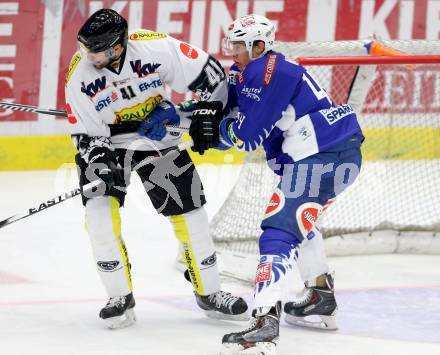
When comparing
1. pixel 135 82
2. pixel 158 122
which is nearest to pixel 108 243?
pixel 158 122

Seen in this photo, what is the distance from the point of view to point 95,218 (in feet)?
12.5

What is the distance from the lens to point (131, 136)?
3965 millimetres

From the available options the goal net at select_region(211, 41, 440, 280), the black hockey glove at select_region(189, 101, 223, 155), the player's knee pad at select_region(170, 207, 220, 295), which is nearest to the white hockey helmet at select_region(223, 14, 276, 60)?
the black hockey glove at select_region(189, 101, 223, 155)

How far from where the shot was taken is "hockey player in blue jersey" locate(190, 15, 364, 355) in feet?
11.4

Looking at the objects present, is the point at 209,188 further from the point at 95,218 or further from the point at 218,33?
the point at 95,218

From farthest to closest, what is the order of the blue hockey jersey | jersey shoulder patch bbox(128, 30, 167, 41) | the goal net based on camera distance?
the goal net
jersey shoulder patch bbox(128, 30, 167, 41)
the blue hockey jersey

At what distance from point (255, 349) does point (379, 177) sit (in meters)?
2.66

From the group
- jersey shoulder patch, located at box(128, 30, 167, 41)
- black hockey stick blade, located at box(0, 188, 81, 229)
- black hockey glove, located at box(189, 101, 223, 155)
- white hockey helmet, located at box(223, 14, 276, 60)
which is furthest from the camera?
black hockey stick blade, located at box(0, 188, 81, 229)

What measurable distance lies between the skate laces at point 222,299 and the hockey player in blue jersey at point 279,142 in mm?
505

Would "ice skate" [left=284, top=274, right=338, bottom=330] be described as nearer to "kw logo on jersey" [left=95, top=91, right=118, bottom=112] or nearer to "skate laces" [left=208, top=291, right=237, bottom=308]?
"skate laces" [left=208, top=291, right=237, bottom=308]

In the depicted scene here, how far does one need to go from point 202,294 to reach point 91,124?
0.77 m

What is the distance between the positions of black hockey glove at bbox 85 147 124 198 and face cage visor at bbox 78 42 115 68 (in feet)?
0.98

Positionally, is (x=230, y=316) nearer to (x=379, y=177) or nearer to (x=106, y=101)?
(x=106, y=101)

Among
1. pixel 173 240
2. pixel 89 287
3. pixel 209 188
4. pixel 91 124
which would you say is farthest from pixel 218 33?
pixel 91 124
